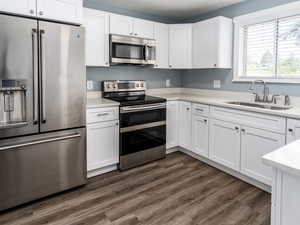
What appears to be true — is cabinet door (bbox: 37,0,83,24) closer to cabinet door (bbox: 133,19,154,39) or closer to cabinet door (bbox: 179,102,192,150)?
cabinet door (bbox: 133,19,154,39)

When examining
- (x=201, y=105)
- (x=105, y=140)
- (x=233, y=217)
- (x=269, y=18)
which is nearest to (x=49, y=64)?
(x=105, y=140)

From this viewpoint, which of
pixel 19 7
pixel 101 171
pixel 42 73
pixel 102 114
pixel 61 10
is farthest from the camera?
pixel 101 171

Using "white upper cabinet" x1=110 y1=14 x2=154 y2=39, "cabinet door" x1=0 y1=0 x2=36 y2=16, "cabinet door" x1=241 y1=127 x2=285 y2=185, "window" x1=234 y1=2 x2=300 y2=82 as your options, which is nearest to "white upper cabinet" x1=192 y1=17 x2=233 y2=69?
"window" x1=234 y1=2 x2=300 y2=82

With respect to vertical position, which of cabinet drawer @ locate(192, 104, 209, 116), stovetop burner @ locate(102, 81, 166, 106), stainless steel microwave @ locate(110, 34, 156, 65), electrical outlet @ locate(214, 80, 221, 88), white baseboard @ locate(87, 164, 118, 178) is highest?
stainless steel microwave @ locate(110, 34, 156, 65)

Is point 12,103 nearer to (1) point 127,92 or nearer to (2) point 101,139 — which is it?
(2) point 101,139

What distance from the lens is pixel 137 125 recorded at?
9.89ft

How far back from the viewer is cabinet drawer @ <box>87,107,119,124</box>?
266cm

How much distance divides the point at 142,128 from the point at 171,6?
76.6 inches

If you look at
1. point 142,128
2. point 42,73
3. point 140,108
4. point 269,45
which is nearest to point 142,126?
point 142,128

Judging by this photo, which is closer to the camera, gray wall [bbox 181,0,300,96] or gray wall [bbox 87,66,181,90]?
gray wall [bbox 181,0,300,96]

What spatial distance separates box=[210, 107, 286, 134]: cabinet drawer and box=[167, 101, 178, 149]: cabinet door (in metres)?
0.67

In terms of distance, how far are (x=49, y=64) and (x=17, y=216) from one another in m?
1.43

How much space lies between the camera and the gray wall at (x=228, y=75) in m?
2.80

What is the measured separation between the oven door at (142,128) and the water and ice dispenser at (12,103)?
1.16 metres
